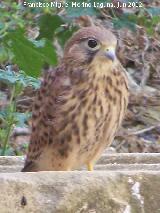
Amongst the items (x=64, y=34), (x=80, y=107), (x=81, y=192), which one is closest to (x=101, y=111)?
(x=80, y=107)

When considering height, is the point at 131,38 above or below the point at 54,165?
below

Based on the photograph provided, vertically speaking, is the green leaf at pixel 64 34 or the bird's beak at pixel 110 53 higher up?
the bird's beak at pixel 110 53

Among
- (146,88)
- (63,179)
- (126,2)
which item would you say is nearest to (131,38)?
(146,88)

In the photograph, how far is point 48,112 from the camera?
153 inches

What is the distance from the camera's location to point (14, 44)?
3.50 metres

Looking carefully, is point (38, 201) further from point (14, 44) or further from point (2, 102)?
point (2, 102)

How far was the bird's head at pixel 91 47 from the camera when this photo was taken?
12.5ft

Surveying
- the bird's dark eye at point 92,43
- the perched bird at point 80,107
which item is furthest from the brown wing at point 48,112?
the bird's dark eye at point 92,43

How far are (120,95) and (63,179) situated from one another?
1268mm

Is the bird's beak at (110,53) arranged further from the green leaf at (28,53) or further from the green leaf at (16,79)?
the green leaf at (16,79)

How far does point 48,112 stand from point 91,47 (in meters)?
0.32

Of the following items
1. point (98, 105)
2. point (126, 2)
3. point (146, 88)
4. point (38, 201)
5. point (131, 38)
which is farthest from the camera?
point (131, 38)

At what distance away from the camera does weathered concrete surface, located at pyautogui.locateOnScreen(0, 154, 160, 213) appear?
2.58 metres

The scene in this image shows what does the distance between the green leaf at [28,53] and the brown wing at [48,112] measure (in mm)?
175
